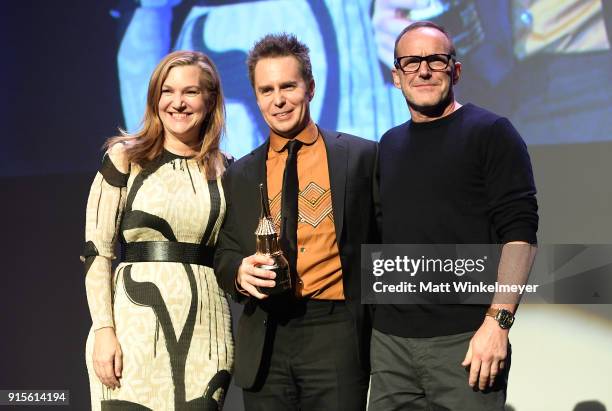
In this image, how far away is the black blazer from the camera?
223 cm

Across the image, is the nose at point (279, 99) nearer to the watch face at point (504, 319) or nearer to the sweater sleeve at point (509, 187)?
the sweater sleeve at point (509, 187)

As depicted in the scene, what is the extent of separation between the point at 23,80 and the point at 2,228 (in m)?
0.80

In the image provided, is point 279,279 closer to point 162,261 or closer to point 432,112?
point 162,261

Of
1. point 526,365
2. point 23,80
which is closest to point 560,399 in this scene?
point 526,365

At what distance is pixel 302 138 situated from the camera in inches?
92.6

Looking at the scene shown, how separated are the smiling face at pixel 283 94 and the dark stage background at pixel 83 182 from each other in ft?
4.05

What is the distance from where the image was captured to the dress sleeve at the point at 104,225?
7.89ft

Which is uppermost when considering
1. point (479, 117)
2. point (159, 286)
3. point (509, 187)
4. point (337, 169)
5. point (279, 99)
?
point (279, 99)

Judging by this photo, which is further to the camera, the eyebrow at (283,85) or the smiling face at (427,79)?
the eyebrow at (283,85)

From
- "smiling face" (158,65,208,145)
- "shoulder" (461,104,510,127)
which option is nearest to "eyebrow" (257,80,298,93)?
"smiling face" (158,65,208,145)

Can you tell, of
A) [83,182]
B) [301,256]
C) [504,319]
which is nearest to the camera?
[504,319]

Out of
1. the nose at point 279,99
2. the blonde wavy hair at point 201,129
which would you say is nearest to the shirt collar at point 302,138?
the nose at point 279,99

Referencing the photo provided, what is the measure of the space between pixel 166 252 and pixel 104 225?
211mm

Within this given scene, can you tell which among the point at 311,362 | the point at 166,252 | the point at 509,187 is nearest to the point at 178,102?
the point at 166,252
